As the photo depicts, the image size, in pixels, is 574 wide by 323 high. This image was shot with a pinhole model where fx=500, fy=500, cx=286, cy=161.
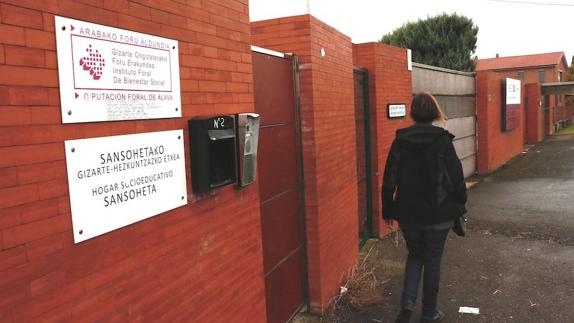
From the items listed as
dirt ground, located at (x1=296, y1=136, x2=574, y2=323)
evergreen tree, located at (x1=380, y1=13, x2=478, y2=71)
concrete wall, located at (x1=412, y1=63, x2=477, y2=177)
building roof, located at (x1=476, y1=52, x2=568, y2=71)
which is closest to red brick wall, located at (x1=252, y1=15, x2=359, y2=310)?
dirt ground, located at (x1=296, y1=136, x2=574, y2=323)

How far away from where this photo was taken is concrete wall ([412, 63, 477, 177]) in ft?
31.2

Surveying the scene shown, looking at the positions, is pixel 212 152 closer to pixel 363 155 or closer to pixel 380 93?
pixel 363 155

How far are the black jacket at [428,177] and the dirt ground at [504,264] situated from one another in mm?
1082

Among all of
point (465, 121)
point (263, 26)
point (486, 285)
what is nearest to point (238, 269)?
point (263, 26)

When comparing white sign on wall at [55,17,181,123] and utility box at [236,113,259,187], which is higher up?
white sign on wall at [55,17,181,123]

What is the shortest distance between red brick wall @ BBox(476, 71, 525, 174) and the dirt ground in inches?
136

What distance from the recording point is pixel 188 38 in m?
2.57

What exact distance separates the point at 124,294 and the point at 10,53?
1070mm

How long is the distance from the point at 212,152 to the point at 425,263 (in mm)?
2196

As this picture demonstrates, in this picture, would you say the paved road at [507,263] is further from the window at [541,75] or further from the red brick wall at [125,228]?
the window at [541,75]

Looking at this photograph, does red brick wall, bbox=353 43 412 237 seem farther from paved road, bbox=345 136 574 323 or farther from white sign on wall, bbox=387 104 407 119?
paved road, bbox=345 136 574 323

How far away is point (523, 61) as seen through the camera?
171 feet

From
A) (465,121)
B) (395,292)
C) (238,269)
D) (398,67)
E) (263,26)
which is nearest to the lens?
(238,269)

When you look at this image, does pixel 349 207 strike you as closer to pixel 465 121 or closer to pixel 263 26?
pixel 263 26
